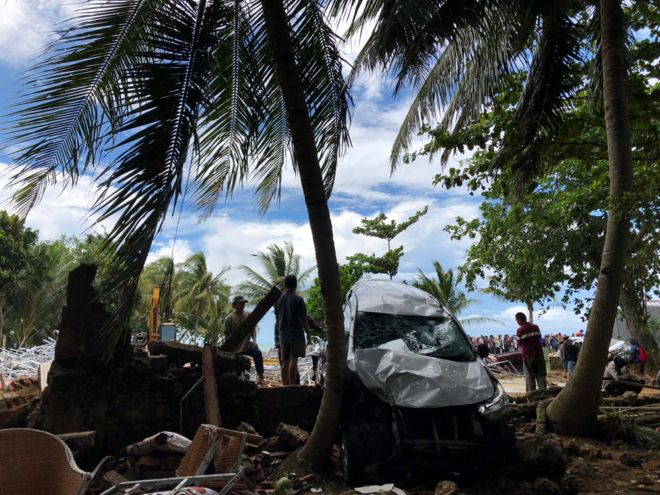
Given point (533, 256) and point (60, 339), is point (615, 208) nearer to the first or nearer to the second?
point (60, 339)

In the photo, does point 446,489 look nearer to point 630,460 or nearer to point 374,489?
point 374,489

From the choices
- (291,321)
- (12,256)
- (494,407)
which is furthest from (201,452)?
(12,256)

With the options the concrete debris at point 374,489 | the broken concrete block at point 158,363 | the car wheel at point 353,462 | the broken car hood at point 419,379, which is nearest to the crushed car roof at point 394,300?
the broken car hood at point 419,379

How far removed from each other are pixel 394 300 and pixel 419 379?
180cm

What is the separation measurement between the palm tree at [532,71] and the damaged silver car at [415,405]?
7.28 ft

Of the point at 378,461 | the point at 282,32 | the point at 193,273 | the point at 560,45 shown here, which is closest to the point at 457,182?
the point at 560,45

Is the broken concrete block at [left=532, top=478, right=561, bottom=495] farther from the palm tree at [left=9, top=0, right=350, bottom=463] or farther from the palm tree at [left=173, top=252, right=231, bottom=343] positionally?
the palm tree at [left=173, top=252, right=231, bottom=343]

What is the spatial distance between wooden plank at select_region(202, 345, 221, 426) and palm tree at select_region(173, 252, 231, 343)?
109 feet

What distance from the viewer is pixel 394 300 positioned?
770 cm

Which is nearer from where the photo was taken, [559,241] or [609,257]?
[609,257]

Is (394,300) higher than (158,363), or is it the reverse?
(394,300)

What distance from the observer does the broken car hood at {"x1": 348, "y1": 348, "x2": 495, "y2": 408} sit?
5.84 meters

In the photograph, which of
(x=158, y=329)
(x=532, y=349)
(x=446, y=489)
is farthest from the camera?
(x=158, y=329)

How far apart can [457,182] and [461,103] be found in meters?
1.99
